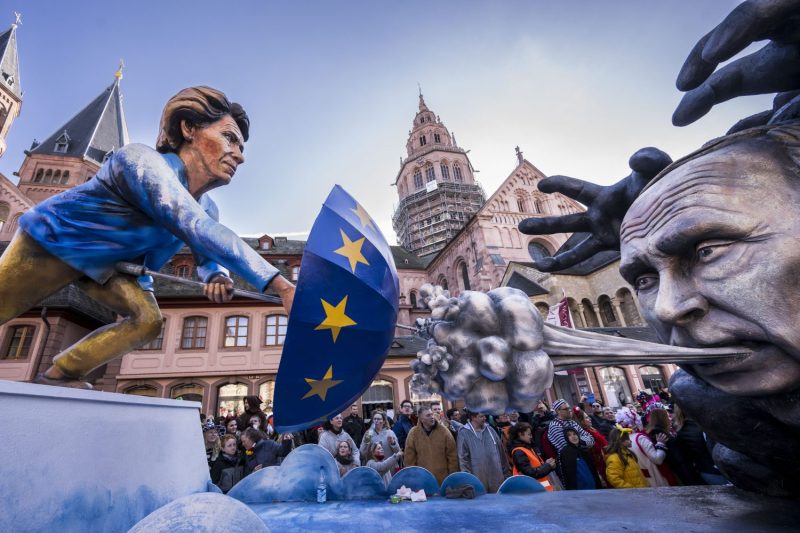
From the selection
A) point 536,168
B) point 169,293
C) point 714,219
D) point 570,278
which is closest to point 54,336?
point 169,293

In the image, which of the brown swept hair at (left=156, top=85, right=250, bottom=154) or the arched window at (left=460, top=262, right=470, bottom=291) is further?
the arched window at (left=460, top=262, right=470, bottom=291)

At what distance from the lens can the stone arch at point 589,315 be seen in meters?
22.0

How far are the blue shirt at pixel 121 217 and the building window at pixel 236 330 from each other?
1731 centimetres

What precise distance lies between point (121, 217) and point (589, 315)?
24.4 meters

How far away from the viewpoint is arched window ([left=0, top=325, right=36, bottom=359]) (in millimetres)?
14792

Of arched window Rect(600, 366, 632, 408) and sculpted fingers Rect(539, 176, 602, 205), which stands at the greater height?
sculpted fingers Rect(539, 176, 602, 205)

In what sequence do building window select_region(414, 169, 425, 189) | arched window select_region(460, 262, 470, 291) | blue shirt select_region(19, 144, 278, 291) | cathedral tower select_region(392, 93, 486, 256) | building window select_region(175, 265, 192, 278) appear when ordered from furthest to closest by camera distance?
building window select_region(414, 169, 425, 189) < cathedral tower select_region(392, 93, 486, 256) < arched window select_region(460, 262, 470, 291) < building window select_region(175, 265, 192, 278) < blue shirt select_region(19, 144, 278, 291)

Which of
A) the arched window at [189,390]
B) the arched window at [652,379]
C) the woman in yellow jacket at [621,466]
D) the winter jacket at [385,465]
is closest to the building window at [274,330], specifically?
the arched window at [189,390]

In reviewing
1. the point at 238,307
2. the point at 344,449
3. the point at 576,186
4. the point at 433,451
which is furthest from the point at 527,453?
the point at 238,307

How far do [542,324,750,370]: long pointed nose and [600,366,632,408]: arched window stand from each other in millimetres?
18951

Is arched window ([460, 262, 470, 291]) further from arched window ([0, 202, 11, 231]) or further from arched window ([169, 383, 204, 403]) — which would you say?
arched window ([0, 202, 11, 231])

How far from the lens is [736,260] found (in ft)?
3.69

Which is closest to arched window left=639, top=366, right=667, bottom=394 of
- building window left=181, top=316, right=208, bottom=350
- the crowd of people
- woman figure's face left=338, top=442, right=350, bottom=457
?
the crowd of people

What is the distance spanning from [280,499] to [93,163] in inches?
1675
